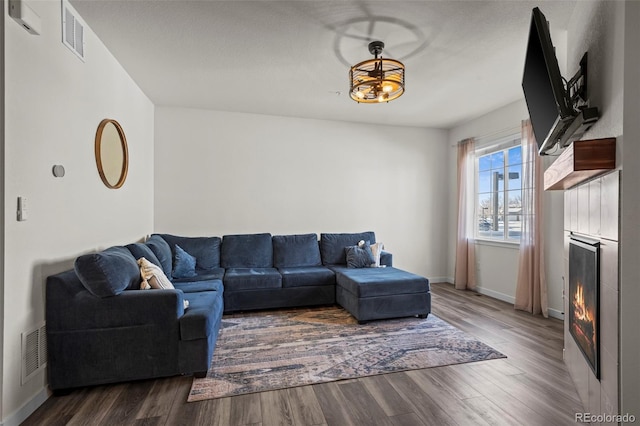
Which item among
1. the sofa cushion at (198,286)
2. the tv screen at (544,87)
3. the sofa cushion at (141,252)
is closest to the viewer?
the tv screen at (544,87)

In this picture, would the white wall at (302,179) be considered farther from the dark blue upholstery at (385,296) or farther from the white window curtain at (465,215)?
the dark blue upholstery at (385,296)

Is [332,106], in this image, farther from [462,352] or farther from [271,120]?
[462,352]

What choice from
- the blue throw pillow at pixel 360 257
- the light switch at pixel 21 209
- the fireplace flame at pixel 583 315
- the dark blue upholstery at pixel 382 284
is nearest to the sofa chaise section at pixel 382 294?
the dark blue upholstery at pixel 382 284

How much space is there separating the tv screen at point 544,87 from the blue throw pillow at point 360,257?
2516 mm

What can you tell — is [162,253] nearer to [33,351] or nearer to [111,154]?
[111,154]

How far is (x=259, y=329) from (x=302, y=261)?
1396 millimetres

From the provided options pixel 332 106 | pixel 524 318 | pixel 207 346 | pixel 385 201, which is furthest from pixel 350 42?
pixel 524 318

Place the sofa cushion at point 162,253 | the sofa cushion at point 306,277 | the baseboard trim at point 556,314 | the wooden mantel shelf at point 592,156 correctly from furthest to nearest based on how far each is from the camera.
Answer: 1. the sofa cushion at point 306,277
2. the baseboard trim at point 556,314
3. the sofa cushion at point 162,253
4. the wooden mantel shelf at point 592,156

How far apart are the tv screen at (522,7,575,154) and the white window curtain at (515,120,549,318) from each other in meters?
1.81

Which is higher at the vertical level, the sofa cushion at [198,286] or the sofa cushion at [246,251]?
the sofa cushion at [246,251]

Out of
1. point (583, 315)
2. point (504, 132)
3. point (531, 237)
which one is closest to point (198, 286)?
point (583, 315)

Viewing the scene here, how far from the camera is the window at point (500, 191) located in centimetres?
432

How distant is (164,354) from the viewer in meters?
2.26

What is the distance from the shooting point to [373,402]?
2037 mm
